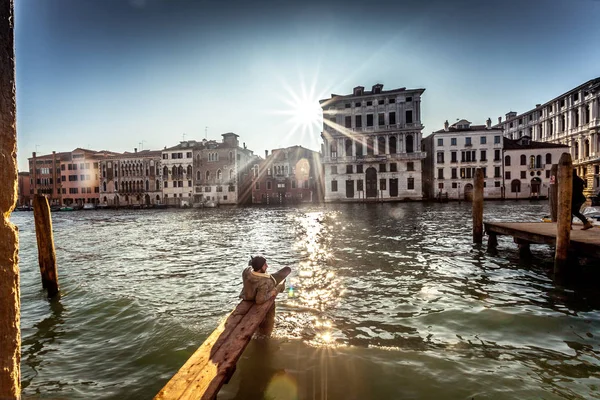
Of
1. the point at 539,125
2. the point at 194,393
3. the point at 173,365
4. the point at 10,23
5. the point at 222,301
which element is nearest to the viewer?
the point at 10,23

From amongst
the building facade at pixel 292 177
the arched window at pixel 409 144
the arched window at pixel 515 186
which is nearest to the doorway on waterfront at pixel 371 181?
the arched window at pixel 409 144

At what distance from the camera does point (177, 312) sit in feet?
20.0

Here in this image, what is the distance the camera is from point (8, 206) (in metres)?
1.82

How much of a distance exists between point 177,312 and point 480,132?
5322 cm

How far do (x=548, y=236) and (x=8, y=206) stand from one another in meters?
10.1

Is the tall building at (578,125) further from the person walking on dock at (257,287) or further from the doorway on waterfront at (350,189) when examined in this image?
the person walking on dock at (257,287)

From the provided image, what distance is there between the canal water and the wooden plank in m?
0.65

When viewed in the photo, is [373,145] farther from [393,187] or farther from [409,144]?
[393,187]

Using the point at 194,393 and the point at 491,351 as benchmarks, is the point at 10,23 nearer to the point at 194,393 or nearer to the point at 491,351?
the point at 194,393

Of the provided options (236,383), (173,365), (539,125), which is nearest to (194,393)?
(236,383)

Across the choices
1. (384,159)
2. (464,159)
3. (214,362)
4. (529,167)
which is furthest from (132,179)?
(214,362)

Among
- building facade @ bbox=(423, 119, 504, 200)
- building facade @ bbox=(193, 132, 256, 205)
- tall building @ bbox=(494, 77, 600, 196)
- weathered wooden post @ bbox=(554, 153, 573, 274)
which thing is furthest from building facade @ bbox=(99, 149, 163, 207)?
tall building @ bbox=(494, 77, 600, 196)

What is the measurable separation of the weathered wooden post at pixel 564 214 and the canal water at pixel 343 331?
671 mm

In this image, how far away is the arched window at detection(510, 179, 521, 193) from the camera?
1898 inches
